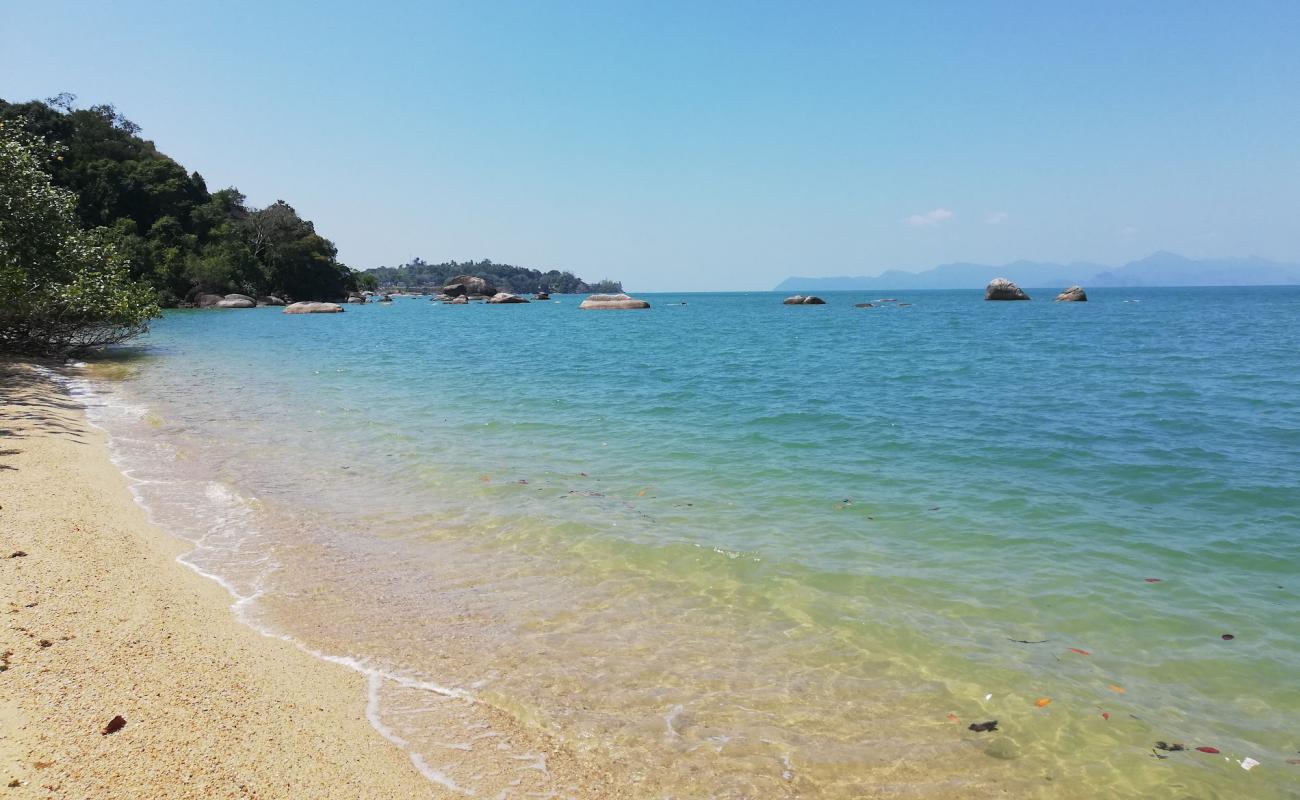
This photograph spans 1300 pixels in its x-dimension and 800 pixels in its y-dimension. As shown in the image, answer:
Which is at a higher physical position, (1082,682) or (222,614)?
(222,614)

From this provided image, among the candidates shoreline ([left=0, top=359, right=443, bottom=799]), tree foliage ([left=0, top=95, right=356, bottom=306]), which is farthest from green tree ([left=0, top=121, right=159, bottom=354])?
tree foliage ([left=0, top=95, right=356, bottom=306])

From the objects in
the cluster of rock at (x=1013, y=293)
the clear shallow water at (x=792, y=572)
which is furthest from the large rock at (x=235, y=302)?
the cluster of rock at (x=1013, y=293)

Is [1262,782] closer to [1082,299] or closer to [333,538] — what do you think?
[333,538]

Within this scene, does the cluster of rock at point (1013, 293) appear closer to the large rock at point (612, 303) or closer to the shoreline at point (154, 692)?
the large rock at point (612, 303)

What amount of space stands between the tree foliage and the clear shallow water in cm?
6921

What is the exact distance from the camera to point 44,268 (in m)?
21.7

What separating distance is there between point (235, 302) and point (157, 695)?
8795 cm

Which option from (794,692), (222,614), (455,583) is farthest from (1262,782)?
(222,614)

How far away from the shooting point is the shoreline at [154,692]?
3.49 meters

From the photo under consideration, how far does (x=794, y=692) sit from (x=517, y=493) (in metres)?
5.97

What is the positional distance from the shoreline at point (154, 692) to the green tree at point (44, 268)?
17.1 meters

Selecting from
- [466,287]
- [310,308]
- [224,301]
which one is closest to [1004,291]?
[310,308]

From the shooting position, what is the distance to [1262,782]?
420 cm

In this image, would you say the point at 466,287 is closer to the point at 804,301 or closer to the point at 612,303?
the point at 612,303
